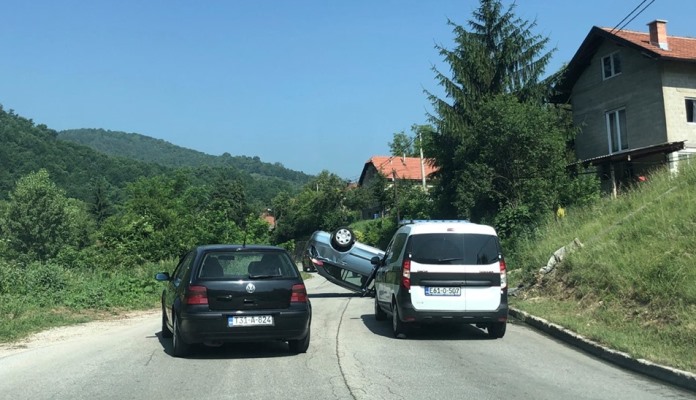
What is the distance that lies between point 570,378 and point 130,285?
47.7 feet

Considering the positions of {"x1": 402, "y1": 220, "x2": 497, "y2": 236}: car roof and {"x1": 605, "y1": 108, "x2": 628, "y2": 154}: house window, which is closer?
{"x1": 402, "y1": 220, "x2": 497, "y2": 236}: car roof

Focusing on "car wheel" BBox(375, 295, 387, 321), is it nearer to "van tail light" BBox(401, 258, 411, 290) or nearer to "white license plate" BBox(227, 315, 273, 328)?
"van tail light" BBox(401, 258, 411, 290)

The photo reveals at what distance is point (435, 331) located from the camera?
11.7 m

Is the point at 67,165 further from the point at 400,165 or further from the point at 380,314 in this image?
the point at 380,314

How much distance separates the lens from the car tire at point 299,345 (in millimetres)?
8961

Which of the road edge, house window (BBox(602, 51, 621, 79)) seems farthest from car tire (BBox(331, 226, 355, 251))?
house window (BBox(602, 51, 621, 79))

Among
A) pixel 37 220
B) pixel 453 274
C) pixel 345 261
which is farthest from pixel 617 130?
pixel 37 220

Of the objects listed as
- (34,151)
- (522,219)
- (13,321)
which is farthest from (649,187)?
(34,151)

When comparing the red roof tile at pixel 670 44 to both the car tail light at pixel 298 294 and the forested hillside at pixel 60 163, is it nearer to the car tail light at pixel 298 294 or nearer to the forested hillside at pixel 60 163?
the car tail light at pixel 298 294

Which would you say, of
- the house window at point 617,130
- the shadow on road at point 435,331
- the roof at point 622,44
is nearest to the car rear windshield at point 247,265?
the shadow on road at point 435,331

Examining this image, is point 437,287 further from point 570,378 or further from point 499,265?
point 570,378

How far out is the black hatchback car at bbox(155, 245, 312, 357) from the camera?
8375 millimetres

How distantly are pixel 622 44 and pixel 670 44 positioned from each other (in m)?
2.96

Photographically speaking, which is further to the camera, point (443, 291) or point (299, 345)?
point (443, 291)
